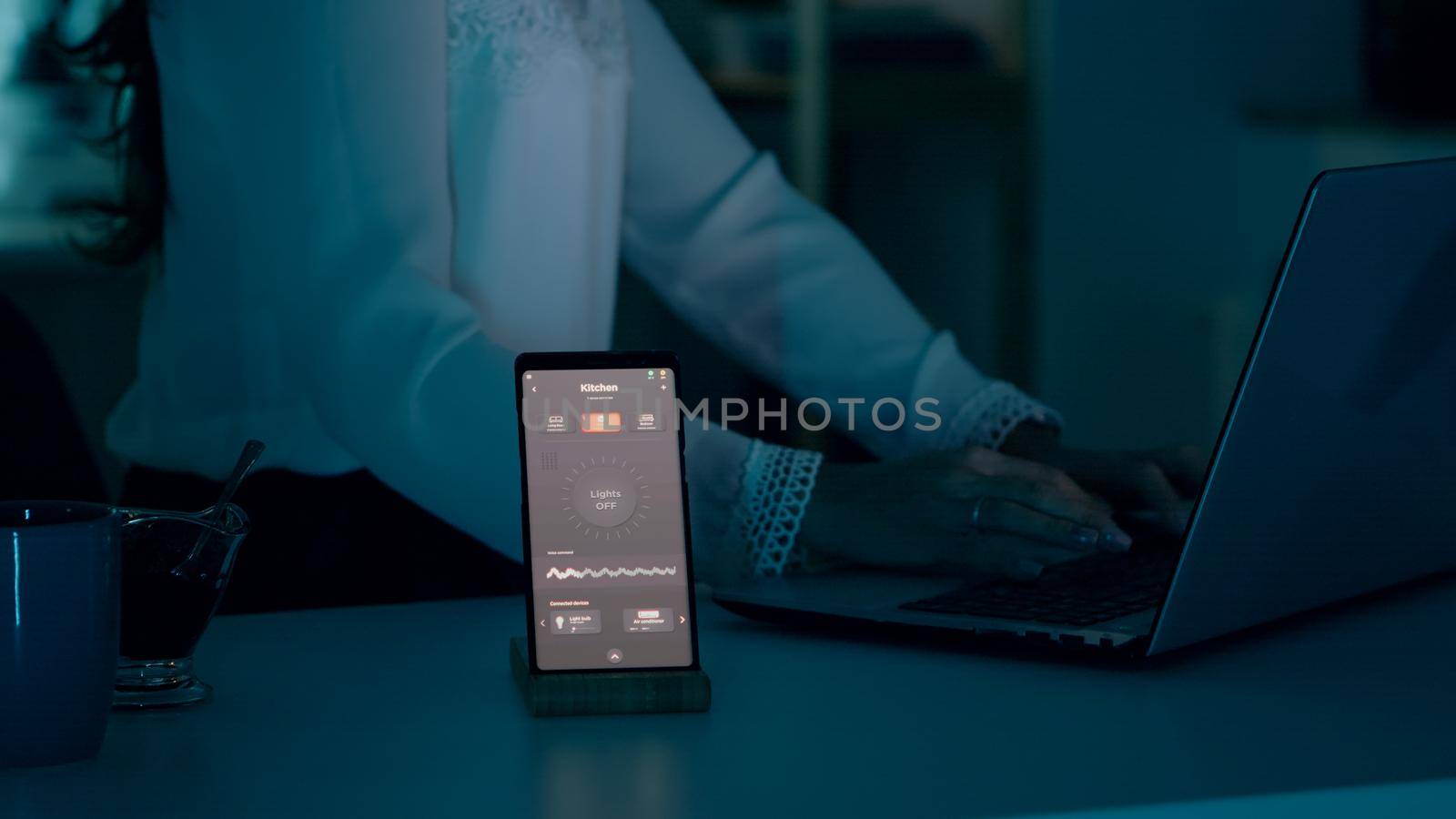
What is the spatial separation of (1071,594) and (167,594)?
1.87 ft

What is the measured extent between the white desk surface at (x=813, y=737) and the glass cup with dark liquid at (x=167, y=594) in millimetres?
21

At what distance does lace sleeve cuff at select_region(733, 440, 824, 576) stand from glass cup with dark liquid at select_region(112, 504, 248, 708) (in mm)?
471

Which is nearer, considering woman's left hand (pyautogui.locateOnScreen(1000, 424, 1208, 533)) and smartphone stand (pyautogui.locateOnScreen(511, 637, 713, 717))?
smartphone stand (pyautogui.locateOnScreen(511, 637, 713, 717))

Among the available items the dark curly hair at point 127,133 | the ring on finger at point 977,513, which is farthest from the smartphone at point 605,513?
the dark curly hair at point 127,133

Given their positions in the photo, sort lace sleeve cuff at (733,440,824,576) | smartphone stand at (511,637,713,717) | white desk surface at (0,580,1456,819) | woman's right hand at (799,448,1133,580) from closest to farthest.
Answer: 1. white desk surface at (0,580,1456,819)
2. smartphone stand at (511,637,713,717)
3. woman's right hand at (799,448,1133,580)
4. lace sleeve cuff at (733,440,824,576)

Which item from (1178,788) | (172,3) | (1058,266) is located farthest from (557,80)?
(1178,788)

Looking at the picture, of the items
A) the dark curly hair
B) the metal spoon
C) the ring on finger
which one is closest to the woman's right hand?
the ring on finger

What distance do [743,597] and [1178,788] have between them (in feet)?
1.18

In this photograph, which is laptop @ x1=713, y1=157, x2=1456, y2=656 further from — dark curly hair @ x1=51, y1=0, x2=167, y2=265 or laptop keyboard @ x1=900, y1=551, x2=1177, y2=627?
dark curly hair @ x1=51, y1=0, x2=167, y2=265

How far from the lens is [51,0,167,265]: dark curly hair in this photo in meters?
1.13

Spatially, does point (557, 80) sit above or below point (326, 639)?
above

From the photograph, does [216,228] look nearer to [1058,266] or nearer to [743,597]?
[743,597]

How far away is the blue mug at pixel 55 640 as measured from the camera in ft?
A: 2.13

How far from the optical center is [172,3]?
3.77 feet
